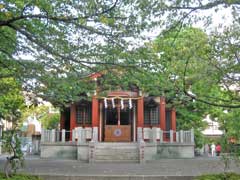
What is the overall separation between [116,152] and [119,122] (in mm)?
4688

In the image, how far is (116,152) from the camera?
19.6m

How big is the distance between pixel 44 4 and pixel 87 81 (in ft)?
18.9

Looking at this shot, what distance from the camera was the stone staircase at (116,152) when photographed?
19062 millimetres

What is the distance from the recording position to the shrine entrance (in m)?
23.1

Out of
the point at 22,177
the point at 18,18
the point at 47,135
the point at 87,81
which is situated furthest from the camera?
the point at 47,135

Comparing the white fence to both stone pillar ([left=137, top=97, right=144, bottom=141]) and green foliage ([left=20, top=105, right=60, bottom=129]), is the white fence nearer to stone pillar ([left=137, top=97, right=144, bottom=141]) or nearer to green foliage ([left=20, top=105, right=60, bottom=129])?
stone pillar ([left=137, top=97, right=144, bottom=141])

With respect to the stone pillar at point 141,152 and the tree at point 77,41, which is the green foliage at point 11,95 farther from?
the stone pillar at point 141,152

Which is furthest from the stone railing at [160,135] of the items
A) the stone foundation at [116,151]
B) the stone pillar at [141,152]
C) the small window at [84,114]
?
the small window at [84,114]

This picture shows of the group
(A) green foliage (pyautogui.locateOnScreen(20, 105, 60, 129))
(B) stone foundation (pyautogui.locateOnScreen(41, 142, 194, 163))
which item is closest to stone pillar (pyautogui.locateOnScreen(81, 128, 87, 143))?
(B) stone foundation (pyautogui.locateOnScreen(41, 142, 194, 163))

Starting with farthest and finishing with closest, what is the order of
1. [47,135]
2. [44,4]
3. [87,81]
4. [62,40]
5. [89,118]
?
1. [89,118]
2. [47,135]
3. [87,81]
4. [62,40]
5. [44,4]

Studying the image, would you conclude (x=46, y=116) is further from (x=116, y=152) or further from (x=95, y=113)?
(x=116, y=152)

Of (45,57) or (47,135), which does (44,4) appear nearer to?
(45,57)

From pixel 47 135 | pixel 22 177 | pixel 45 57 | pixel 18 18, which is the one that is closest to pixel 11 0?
pixel 18 18

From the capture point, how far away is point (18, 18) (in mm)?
7305
